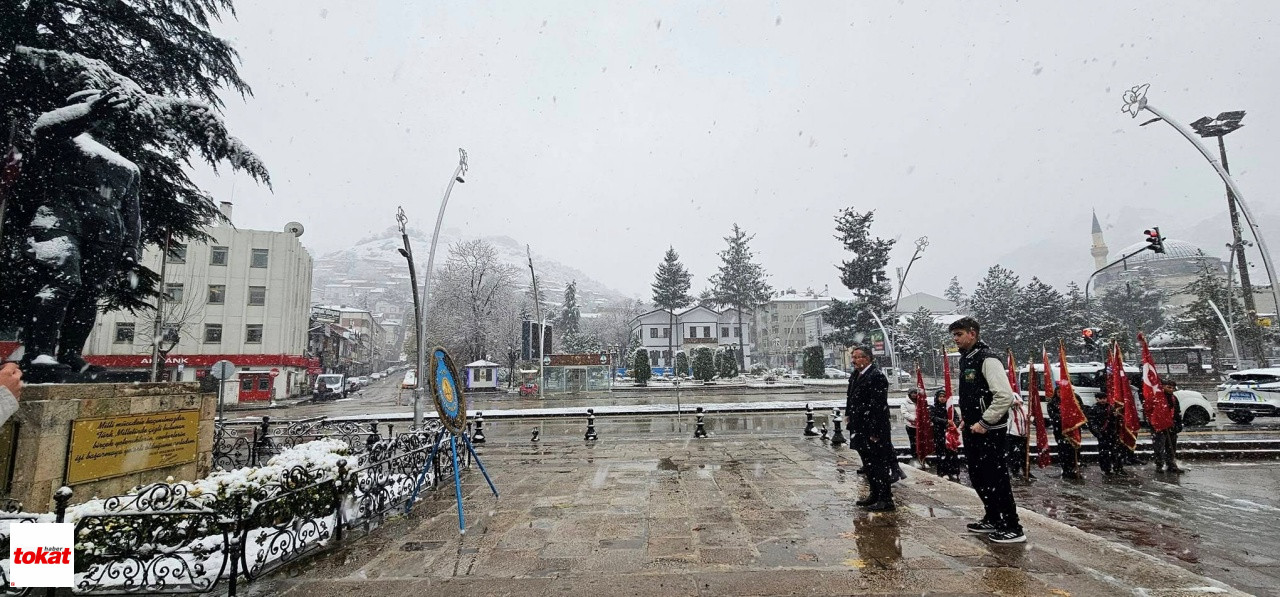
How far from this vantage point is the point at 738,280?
6438cm

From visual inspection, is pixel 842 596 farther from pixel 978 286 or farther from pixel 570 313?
pixel 570 313

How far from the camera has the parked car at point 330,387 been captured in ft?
128

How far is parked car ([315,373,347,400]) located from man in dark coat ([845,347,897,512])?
4175 cm

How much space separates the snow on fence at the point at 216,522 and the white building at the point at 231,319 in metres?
38.6

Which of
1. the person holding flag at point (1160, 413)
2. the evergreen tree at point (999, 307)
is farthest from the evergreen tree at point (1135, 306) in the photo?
the person holding flag at point (1160, 413)

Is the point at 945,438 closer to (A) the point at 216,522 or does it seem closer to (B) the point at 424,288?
(A) the point at 216,522

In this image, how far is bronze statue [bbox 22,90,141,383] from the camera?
6473 mm

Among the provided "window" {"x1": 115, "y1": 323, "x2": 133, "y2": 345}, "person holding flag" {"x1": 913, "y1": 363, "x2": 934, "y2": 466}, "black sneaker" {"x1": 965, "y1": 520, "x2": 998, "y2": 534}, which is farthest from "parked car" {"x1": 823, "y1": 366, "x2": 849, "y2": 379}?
"window" {"x1": 115, "y1": 323, "x2": 133, "y2": 345}

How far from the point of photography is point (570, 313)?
79.6 m

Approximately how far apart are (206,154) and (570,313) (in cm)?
7064

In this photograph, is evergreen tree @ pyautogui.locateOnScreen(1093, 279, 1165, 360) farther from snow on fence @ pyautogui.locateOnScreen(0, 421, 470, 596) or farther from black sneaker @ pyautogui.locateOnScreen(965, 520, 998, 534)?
snow on fence @ pyautogui.locateOnScreen(0, 421, 470, 596)

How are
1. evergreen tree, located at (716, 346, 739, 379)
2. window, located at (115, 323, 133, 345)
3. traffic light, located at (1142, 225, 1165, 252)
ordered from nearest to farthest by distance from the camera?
traffic light, located at (1142, 225, 1165, 252), window, located at (115, 323, 133, 345), evergreen tree, located at (716, 346, 739, 379)

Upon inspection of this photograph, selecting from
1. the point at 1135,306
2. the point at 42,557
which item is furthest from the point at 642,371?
the point at 1135,306

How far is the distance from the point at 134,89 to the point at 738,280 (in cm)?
6010
